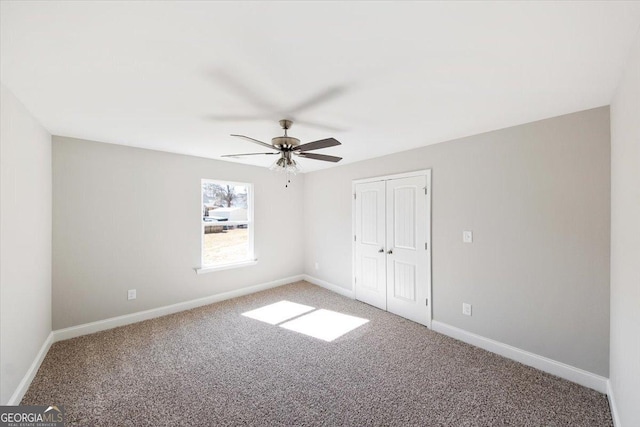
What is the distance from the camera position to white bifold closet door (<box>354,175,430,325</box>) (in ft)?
11.0

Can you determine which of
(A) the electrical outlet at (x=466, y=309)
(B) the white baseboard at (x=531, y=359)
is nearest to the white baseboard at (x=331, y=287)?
(B) the white baseboard at (x=531, y=359)

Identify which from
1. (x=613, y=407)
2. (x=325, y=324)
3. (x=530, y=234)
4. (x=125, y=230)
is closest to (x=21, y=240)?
(x=125, y=230)

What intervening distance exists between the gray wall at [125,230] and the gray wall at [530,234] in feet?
10.2

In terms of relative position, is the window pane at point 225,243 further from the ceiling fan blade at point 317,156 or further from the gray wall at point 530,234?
the gray wall at point 530,234

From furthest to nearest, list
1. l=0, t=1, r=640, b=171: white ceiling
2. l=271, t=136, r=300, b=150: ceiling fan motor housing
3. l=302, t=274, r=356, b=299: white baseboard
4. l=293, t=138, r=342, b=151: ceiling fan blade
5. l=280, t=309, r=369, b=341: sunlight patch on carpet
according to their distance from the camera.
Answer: l=302, t=274, r=356, b=299: white baseboard
l=280, t=309, r=369, b=341: sunlight patch on carpet
l=271, t=136, r=300, b=150: ceiling fan motor housing
l=293, t=138, r=342, b=151: ceiling fan blade
l=0, t=1, r=640, b=171: white ceiling

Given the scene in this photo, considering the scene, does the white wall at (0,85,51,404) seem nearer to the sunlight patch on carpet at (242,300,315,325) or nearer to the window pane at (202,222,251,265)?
the window pane at (202,222,251,265)

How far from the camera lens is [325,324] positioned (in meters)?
3.34

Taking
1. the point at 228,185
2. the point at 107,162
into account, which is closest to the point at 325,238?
the point at 228,185

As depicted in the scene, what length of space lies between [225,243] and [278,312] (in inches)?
60.5

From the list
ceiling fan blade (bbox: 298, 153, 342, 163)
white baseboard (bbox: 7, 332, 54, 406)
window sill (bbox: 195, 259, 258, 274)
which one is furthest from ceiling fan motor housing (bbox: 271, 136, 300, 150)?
Answer: white baseboard (bbox: 7, 332, 54, 406)

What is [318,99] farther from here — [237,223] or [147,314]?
[147,314]

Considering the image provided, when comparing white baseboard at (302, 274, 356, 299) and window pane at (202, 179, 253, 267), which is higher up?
window pane at (202, 179, 253, 267)

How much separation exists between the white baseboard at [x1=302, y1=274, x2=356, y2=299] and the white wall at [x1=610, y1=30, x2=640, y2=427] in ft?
9.78

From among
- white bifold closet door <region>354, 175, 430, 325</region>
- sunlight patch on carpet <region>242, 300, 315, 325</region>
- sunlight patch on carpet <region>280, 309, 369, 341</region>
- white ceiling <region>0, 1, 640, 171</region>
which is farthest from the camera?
sunlight patch on carpet <region>242, 300, 315, 325</region>
